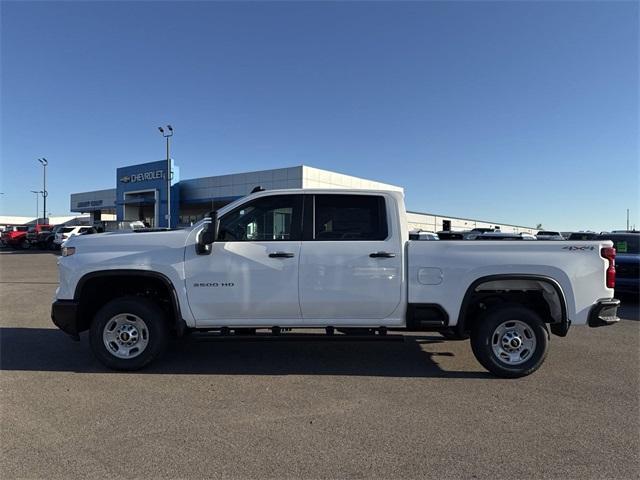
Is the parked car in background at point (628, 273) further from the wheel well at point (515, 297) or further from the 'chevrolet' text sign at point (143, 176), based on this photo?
the 'chevrolet' text sign at point (143, 176)

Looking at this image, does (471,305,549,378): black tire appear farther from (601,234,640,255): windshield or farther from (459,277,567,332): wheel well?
(601,234,640,255): windshield

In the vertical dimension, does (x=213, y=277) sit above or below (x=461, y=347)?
above

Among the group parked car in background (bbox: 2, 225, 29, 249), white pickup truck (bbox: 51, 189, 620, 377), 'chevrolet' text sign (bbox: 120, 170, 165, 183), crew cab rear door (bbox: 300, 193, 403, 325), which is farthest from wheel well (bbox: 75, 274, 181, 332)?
parked car in background (bbox: 2, 225, 29, 249)

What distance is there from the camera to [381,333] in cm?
543

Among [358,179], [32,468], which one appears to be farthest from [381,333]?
[358,179]

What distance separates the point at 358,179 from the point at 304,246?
97.1ft

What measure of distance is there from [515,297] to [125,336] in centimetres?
463

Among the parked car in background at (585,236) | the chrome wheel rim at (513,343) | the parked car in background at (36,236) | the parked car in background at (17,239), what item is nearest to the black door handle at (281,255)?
the chrome wheel rim at (513,343)

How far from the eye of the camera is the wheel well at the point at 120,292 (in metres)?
5.32

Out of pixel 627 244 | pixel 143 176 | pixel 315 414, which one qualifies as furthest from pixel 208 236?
pixel 143 176

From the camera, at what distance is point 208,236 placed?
518cm

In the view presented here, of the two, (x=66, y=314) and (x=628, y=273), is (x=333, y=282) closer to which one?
(x=66, y=314)

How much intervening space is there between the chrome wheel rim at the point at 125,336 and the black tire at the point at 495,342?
3.83 metres

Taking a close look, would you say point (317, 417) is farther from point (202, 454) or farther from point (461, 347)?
point (461, 347)
